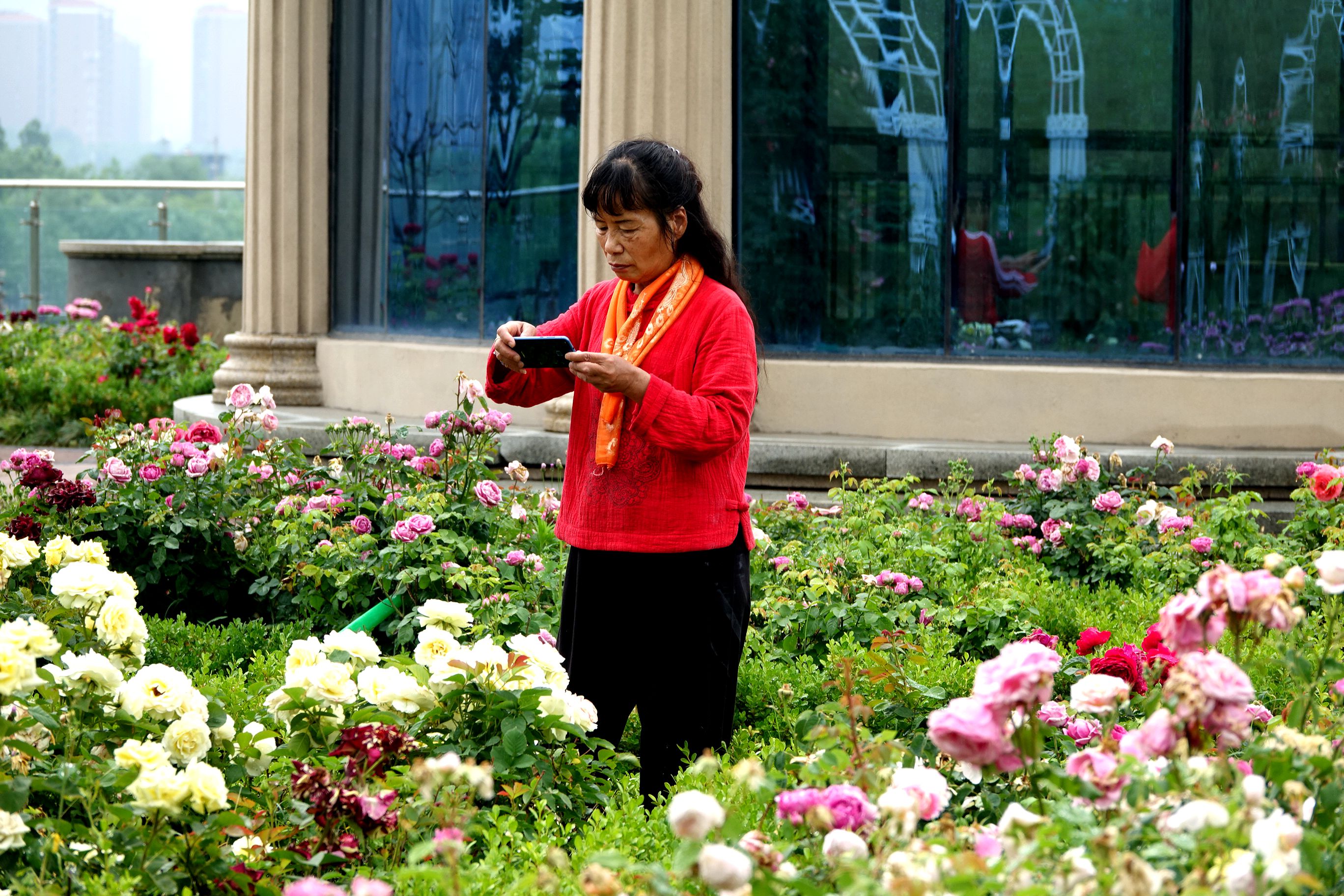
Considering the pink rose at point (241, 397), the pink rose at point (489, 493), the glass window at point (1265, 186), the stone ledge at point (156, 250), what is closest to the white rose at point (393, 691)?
the pink rose at point (489, 493)

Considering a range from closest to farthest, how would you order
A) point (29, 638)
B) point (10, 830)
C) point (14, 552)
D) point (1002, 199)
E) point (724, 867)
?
point (724, 867) < point (10, 830) < point (29, 638) < point (14, 552) < point (1002, 199)

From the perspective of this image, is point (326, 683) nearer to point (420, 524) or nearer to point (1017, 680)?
point (1017, 680)

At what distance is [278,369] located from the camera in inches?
334

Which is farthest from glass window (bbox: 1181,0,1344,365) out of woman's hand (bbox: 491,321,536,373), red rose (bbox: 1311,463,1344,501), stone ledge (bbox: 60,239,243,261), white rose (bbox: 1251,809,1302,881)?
stone ledge (bbox: 60,239,243,261)

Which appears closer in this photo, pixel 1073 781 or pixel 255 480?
pixel 1073 781

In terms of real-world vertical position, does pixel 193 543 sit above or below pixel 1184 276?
below

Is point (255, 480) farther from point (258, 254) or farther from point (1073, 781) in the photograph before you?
point (1073, 781)

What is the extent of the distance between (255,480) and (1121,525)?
3.21 metres

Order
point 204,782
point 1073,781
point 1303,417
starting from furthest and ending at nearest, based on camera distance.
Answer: point 1303,417 < point 204,782 < point 1073,781

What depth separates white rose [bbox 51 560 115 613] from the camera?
2811 millimetres

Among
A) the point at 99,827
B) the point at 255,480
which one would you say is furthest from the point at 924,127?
the point at 99,827

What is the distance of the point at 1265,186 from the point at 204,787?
6.48 m

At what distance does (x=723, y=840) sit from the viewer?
1866mm

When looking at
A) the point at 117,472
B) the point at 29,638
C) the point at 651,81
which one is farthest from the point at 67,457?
the point at 29,638
